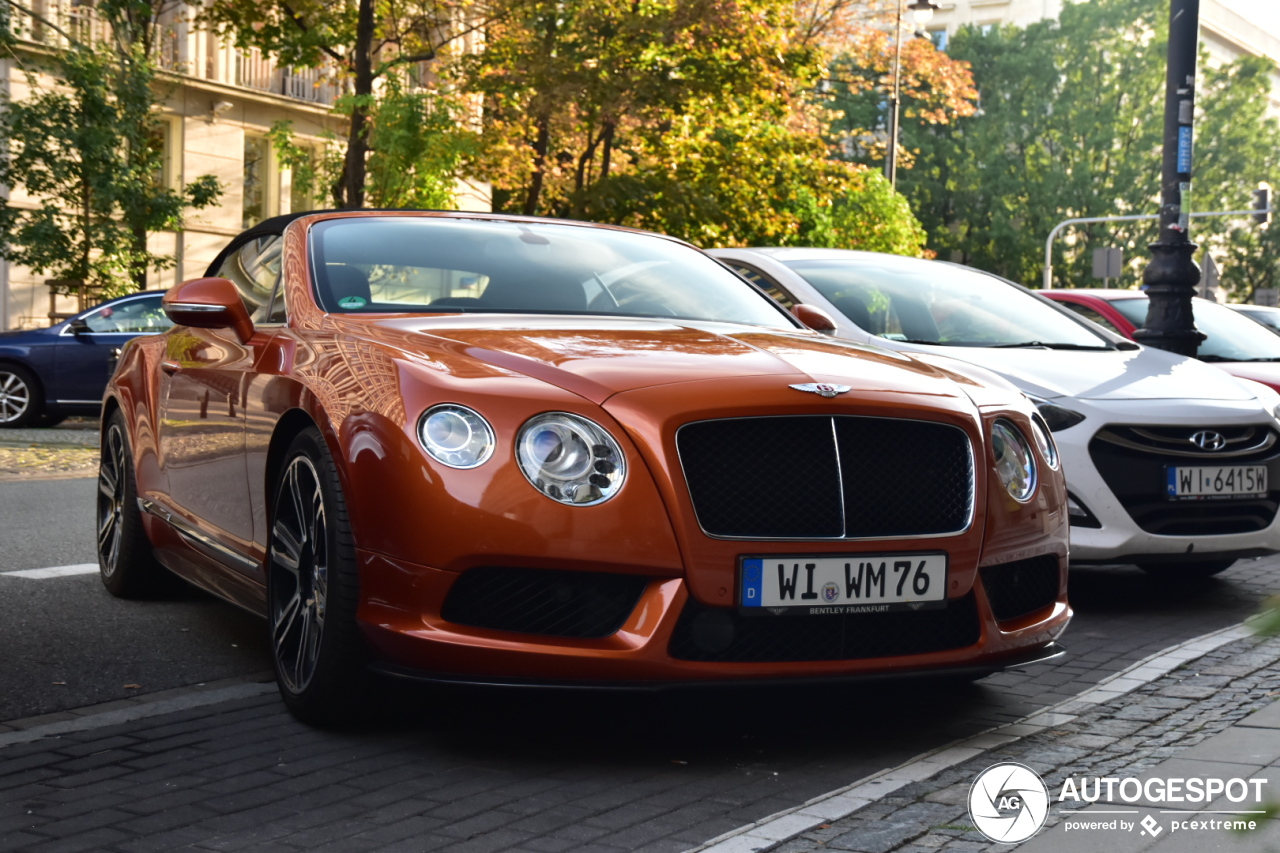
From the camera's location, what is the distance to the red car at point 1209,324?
35.8 feet

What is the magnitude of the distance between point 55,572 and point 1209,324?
7970 mm

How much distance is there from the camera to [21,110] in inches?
771

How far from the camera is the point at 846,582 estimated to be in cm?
406

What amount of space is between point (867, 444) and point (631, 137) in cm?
2307

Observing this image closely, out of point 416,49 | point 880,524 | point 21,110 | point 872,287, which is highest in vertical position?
point 416,49

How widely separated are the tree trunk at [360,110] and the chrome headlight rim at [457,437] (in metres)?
16.1

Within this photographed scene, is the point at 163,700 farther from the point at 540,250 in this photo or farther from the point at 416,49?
the point at 416,49

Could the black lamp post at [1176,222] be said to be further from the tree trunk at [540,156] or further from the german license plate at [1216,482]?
the tree trunk at [540,156]

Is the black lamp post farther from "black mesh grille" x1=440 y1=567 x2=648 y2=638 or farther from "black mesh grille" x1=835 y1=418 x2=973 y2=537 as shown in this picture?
"black mesh grille" x1=440 y1=567 x2=648 y2=638

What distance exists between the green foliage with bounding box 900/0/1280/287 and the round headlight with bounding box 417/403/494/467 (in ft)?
175

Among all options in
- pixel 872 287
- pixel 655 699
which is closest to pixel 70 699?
pixel 655 699

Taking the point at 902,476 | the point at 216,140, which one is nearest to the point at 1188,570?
the point at 902,476

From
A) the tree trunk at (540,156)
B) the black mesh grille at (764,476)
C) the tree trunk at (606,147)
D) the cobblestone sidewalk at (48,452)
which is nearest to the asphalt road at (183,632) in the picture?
the black mesh grille at (764,476)

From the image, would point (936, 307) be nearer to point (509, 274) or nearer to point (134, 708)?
point (509, 274)
